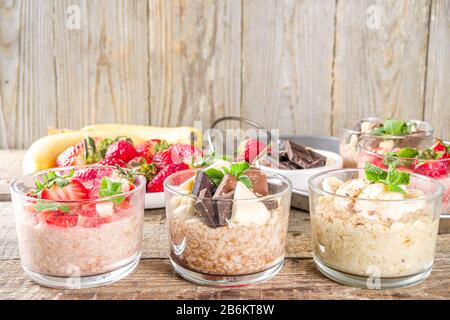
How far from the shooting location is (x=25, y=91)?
6.71 feet

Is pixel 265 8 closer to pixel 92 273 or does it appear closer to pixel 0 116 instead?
pixel 0 116

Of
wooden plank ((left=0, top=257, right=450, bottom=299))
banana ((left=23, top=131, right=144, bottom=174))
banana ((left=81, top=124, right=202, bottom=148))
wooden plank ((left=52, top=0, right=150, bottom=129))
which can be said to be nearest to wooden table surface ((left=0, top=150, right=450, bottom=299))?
wooden plank ((left=0, top=257, right=450, bottom=299))

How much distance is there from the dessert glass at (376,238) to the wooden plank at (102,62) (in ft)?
3.41

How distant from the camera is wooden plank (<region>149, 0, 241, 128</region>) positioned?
1.98 m

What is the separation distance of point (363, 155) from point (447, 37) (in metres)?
0.74

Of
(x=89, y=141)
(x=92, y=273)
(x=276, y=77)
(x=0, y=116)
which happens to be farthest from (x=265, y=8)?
(x=92, y=273)

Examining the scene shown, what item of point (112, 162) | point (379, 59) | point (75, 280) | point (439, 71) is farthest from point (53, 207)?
point (439, 71)

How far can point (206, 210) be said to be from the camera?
1.09 m

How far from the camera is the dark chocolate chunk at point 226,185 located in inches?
43.8

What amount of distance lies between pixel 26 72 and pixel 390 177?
4.29 ft

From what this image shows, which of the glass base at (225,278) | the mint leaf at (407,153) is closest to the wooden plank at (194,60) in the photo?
the mint leaf at (407,153)

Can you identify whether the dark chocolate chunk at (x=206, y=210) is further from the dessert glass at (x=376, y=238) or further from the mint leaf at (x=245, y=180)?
the dessert glass at (x=376, y=238)

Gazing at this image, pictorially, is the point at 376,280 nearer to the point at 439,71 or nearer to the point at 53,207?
the point at 53,207
